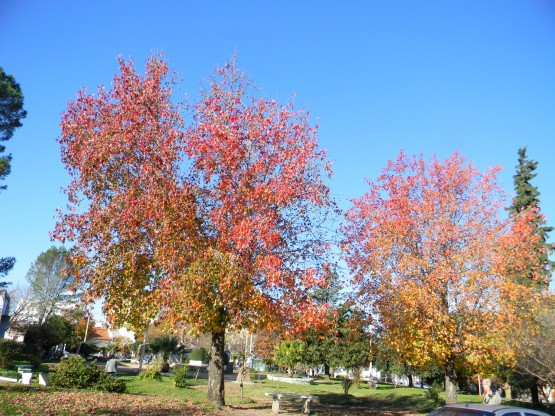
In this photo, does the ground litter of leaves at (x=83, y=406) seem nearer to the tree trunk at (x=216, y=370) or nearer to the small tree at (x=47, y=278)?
the tree trunk at (x=216, y=370)

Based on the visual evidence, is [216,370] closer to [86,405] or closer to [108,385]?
[86,405]

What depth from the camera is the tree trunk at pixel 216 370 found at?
53.9 ft

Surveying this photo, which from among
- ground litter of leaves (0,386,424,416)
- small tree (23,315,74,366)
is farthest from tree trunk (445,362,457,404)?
small tree (23,315,74,366)

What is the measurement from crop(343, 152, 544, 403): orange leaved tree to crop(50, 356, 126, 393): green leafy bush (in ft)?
39.7

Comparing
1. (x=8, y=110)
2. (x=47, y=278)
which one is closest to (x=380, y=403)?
(x=8, y=110)

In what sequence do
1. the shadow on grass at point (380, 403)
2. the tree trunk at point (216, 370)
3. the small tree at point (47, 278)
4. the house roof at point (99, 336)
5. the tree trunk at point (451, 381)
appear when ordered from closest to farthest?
the tree trunk at point (216, 370) → the tree trunk at point (451, 381) → the shadow on grass at point (380, 403) → the small tree at point (47, 278) → the house roof at point (99, 336)

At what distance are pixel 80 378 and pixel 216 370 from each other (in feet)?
23.2

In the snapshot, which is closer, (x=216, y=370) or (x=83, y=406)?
(x=83, y=406)

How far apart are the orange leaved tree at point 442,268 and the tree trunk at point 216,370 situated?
654 centimetres

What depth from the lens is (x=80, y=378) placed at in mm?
19281

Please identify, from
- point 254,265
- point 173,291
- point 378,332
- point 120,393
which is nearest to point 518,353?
point 378,332

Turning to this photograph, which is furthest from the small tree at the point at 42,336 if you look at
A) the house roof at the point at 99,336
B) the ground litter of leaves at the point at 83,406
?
the house roof at the point at 99,336

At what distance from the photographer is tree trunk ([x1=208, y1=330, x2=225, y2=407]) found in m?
16.4

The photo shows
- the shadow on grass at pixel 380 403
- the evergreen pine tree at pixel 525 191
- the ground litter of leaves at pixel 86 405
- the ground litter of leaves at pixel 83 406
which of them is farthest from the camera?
the evergreen pine tree at pixel 525 191
